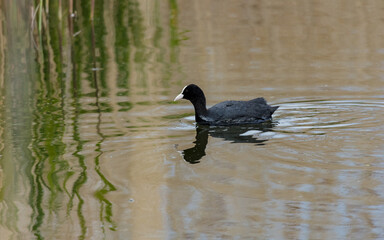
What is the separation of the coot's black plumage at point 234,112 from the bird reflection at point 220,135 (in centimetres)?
7

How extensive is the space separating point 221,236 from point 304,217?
0.56 metres

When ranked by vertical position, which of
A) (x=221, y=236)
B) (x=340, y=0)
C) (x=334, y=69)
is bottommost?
(x=221, y=236)

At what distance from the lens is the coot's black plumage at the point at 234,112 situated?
6938mm

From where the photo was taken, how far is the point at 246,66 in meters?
9.16

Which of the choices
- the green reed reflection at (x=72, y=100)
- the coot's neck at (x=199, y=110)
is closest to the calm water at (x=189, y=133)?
the green reed reflection at (x=72, y=100)

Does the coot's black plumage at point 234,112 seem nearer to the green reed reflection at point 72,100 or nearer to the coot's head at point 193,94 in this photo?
the coot's head at point 193,94

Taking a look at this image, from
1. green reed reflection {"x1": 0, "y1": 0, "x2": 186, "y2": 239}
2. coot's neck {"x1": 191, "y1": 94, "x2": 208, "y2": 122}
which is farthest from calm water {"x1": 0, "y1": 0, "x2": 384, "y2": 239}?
coot's neck {"x1": 191, "y1": 94, "x2": 208, "y2": 122}

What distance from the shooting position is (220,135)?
662 centimetres

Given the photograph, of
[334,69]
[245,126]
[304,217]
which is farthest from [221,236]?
[334,69]

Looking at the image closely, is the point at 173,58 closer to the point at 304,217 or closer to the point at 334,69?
the point at 334,69

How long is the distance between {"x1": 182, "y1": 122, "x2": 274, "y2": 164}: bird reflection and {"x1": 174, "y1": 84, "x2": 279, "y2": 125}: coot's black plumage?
71mm

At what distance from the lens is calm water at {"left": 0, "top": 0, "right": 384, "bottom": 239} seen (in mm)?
4445

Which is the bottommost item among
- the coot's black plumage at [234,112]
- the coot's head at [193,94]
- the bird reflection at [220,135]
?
the bird reflection at [220,135]

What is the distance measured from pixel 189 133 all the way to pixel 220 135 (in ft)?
0.94
